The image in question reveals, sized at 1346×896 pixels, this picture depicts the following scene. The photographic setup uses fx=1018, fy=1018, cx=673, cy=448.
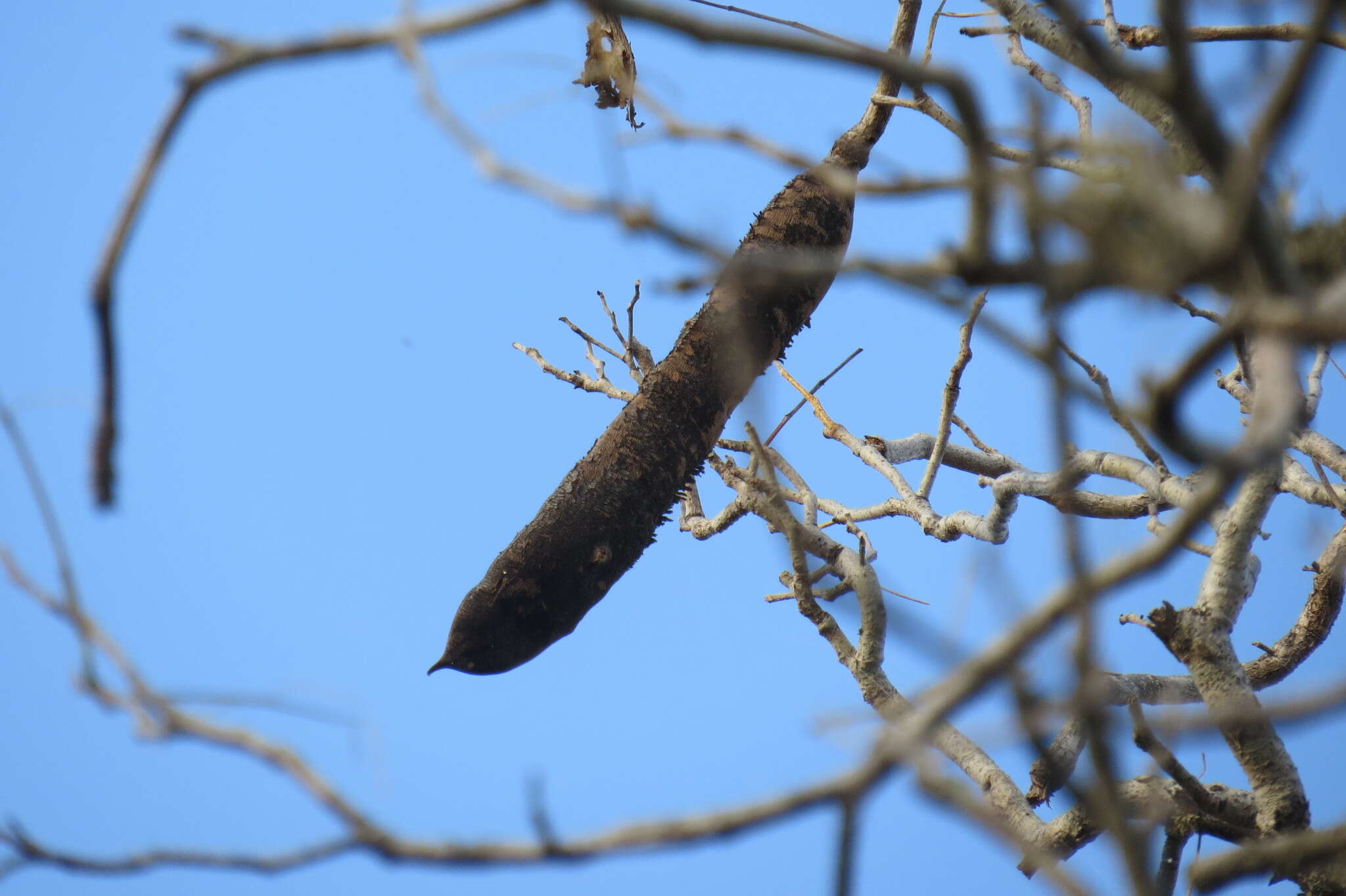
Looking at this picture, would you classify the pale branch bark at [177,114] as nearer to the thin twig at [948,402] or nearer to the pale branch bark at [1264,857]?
the pale branch bark at [1264,857]

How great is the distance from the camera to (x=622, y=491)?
2693mm

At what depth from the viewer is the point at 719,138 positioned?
1.17 meters

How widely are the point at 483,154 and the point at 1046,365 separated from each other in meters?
0.57

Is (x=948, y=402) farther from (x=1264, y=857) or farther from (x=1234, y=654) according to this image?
(x=1264, y=857)

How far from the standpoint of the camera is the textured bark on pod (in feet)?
8.80

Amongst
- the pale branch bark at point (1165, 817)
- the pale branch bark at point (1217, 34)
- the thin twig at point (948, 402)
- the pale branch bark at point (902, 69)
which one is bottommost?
the pale branch bark at point (902, 69)

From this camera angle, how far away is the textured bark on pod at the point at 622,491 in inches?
106

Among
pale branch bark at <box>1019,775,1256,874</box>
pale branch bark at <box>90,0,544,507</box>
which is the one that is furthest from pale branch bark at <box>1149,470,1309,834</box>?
pale branch bark at <box>90,0,544,507</box>

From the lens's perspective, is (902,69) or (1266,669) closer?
(902,69)

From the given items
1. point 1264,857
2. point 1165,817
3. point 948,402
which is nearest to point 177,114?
point 1264,857

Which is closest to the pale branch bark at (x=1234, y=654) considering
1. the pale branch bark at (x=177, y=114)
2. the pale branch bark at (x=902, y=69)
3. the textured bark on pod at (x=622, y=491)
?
the textured bark on pod at (x=622, y=491)

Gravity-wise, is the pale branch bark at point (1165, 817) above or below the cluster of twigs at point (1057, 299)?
above

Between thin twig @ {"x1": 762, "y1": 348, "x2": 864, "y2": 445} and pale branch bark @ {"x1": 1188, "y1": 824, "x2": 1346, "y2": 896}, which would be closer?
pale branch bark @ {"x1": 1188, "y1": 824, "x2": 1346, "y2": 896}

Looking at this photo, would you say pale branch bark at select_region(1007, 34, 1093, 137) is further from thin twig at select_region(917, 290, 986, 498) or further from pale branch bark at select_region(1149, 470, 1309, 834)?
pale branch bark at select_region(1149, 470, 1309, 834)
